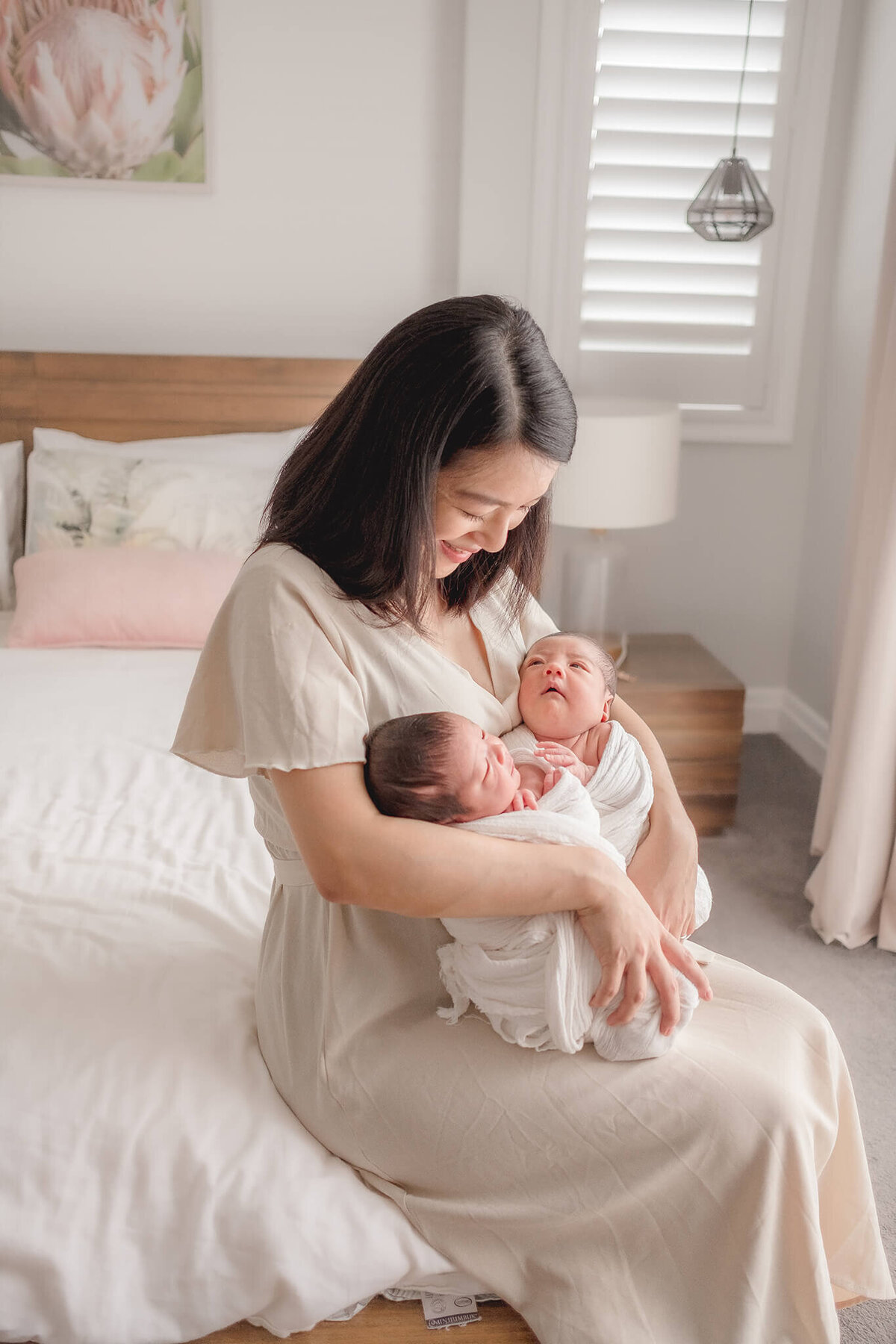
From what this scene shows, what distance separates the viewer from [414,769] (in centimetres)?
107

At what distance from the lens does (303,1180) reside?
1117 mm

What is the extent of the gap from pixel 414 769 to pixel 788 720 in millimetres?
2617

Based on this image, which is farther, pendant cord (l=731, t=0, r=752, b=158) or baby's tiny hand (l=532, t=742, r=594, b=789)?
pendant cord (l=731, t=0, r=752, b=158)

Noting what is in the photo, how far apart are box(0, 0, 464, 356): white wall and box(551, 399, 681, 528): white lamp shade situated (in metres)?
0.72

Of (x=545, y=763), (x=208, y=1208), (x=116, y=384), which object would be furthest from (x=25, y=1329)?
→ (x=116, y=384)

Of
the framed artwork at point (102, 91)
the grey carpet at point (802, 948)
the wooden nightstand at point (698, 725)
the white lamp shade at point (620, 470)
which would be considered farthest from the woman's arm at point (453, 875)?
the framed artwork at point (102, 91)

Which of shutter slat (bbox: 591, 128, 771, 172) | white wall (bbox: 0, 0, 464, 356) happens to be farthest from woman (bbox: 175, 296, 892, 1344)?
shutter slat (bbox: 591, 128, 771, 172)

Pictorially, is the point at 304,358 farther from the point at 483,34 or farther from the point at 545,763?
the point at 545,763

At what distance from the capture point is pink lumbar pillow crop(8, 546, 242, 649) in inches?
95.5

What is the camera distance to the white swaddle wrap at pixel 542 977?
106 centimetres

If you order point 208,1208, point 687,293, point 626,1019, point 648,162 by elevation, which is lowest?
point 208,1208

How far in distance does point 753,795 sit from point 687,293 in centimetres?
140

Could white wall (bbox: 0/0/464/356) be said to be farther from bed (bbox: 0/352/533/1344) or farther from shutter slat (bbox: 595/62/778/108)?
bed (bbox: 0/352/533/1344)

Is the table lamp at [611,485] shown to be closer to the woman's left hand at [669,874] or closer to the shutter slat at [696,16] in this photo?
the shutter slat at [696,16]
